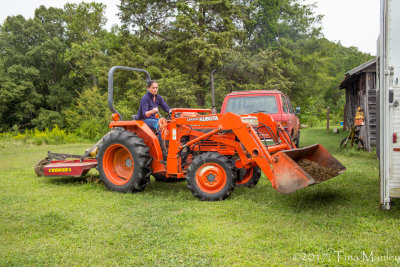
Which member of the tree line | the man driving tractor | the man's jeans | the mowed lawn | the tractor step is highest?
the tree line

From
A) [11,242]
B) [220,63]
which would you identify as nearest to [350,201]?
[11,242]

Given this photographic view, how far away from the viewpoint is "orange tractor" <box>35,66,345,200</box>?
535 cm

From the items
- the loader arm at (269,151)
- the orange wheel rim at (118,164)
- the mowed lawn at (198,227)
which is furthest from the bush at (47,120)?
the loader arm at (269,151)

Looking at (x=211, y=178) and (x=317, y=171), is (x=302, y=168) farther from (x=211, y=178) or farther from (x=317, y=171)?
(x=211, y=178)

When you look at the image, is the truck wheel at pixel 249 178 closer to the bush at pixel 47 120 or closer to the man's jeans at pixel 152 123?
the man's jeans at pixel 152 123

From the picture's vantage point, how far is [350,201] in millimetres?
5559

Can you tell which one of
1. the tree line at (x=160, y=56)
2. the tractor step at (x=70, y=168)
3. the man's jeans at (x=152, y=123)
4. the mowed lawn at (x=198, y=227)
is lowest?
the mowed lawn at (x=198, y=227)

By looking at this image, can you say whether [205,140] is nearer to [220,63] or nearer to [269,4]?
[220,63]

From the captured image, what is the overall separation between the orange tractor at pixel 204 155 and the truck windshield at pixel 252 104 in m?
3.01

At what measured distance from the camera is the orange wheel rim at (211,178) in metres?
5.73

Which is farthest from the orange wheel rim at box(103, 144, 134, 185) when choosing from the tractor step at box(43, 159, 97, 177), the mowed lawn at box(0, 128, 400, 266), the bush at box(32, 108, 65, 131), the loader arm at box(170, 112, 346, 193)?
the bush at box(32, 108, 65, 131)

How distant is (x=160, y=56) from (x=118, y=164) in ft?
51.6

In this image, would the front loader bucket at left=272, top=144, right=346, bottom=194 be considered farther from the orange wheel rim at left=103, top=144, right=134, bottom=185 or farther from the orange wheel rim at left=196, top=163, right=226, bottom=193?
the orange wheel rim at left=103, top=144, right=134, bottom=185

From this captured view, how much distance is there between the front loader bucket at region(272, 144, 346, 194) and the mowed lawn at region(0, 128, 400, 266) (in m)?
0.43
